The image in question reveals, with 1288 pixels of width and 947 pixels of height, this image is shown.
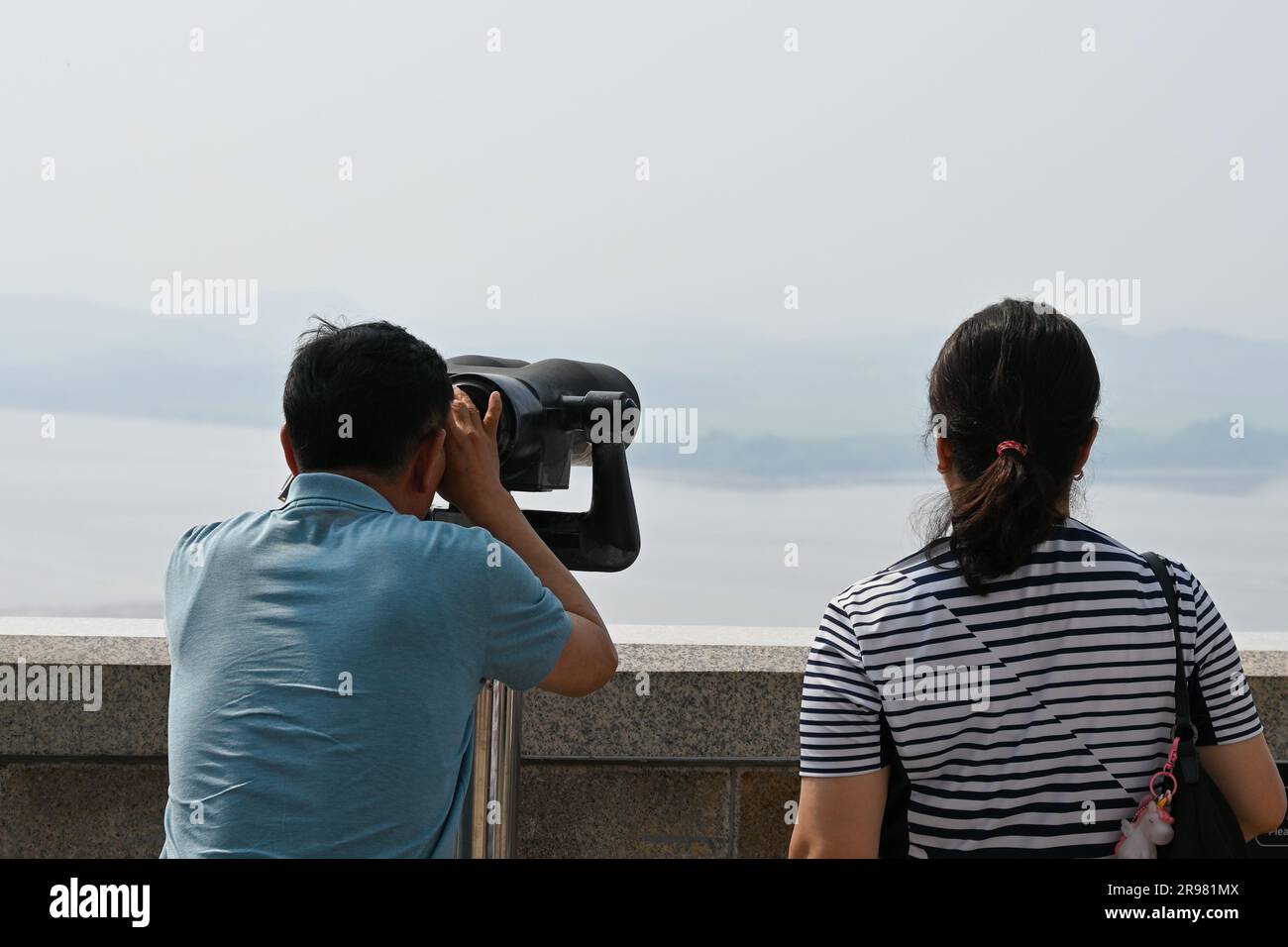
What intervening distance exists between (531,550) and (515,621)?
0.20 meters

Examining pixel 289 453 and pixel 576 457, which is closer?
pixel 289 453

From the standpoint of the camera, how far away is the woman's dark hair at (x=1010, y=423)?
150 centimetres

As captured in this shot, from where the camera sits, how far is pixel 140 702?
248 cm

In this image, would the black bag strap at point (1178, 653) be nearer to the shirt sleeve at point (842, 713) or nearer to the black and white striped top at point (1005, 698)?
the black and white striped top at point (1005, 698)

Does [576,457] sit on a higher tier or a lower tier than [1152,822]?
higher

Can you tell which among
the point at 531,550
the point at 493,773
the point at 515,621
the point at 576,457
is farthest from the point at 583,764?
the point at 515,621

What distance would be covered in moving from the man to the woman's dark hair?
1.76ft

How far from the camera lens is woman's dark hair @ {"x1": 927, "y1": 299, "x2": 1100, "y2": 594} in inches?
59.2

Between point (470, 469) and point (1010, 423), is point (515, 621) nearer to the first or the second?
point (470, 469)

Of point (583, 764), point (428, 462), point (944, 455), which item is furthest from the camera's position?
point (583, 764)

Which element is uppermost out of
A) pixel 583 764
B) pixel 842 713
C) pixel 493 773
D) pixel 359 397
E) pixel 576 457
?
pixel 359 397

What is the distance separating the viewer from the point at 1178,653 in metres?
1.53
